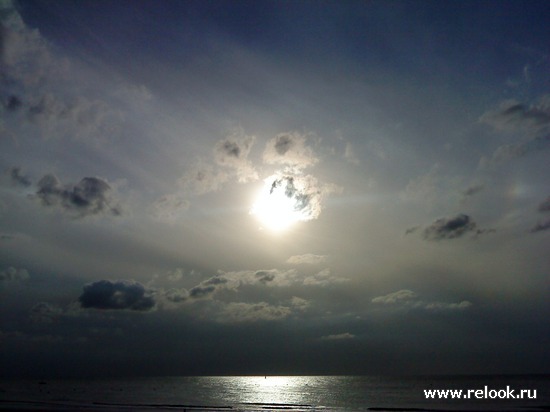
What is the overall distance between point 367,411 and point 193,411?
43509 millimetres

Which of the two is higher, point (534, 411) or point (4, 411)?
point (534, 411)

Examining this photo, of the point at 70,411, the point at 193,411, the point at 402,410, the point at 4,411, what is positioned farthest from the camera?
the point at 402,410

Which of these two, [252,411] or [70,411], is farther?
[252,411]

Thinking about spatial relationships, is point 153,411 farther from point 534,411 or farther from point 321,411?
point 534,411

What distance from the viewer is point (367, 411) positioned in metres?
117

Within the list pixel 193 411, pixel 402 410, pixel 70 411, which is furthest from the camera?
pixel 402 410

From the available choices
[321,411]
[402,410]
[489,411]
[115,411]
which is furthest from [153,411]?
[489,411]

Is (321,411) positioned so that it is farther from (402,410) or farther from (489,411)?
(489,411)

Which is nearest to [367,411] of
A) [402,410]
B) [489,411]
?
[402,410]

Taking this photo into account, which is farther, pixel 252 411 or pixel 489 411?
pixel 252 411

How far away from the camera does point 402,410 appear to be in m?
120

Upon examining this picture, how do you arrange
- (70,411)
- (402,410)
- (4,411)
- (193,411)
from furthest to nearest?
(402,410), (193,411), (70,411), (4,411)

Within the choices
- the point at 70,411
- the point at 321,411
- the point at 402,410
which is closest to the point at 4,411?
the point at 70,411

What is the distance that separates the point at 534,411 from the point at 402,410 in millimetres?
31434
